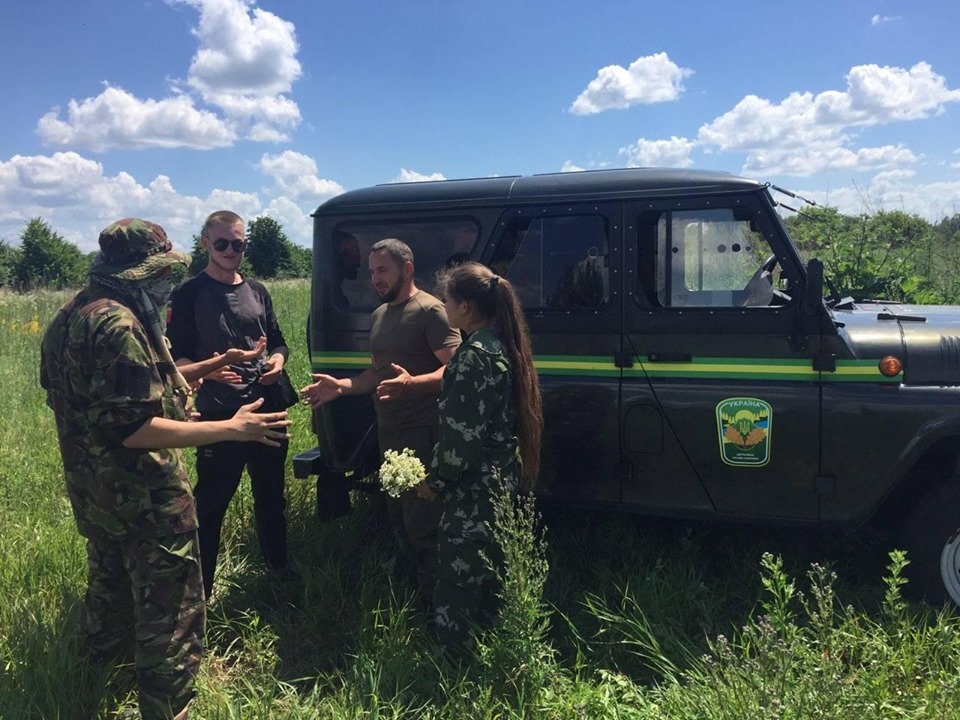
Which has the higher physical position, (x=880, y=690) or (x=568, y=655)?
(x=880, y=690)

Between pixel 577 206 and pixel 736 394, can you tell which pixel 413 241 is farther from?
pixel 736 394

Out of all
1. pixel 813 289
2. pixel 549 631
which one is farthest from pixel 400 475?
pixel 813 289

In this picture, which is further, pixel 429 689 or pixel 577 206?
pixel 577 206

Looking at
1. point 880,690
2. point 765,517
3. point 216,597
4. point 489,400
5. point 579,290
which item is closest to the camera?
point 880,690

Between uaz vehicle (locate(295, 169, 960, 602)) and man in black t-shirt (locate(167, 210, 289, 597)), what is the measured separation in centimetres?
92

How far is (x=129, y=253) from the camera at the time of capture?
257 centimetres

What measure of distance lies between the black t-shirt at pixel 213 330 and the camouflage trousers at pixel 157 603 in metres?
1.08

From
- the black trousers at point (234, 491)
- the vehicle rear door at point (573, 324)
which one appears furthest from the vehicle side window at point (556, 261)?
the black trousers at point (234, 491)

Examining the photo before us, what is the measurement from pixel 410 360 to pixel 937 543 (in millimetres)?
2631

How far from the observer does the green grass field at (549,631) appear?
8.23 feet

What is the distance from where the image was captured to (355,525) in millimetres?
4406

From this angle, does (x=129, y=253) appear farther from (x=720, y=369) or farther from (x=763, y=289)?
(x=763, y=289)

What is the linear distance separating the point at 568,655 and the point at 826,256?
19.2 feet

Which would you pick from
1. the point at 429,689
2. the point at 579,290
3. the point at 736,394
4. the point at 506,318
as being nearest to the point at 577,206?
the point at 579,290
